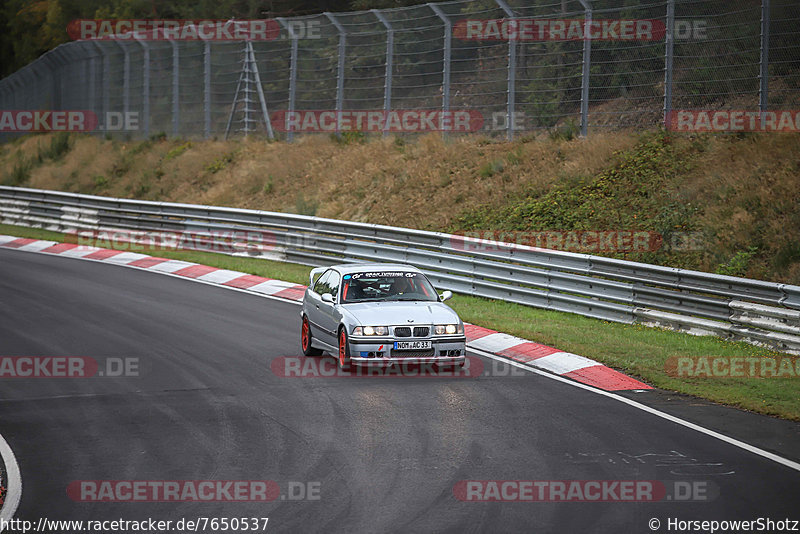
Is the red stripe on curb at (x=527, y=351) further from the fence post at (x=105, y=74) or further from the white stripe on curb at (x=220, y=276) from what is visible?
the fence post at (x=105, y=74)

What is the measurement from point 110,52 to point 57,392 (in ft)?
93.2

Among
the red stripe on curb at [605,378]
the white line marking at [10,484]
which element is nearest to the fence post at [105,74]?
the red stripe on curb at [605,378]

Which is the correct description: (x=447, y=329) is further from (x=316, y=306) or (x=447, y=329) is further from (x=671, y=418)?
(x=671, y=418)

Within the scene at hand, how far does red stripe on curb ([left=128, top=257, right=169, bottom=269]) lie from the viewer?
23109mm

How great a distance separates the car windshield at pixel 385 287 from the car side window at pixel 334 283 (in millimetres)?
122

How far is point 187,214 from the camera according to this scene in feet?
82.8

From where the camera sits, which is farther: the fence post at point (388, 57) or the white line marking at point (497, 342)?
the fence post at point (388, 57)

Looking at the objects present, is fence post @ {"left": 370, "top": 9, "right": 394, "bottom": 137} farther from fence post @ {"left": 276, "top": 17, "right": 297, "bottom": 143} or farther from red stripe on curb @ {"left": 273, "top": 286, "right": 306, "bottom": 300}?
red stripe on curb @ {"left": 273, "top": 286, "right": 306, "bottom": 300}

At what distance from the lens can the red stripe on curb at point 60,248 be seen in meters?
25.5

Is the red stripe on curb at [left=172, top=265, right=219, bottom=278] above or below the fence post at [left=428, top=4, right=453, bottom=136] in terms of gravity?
below

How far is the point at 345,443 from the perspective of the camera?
9.20 m

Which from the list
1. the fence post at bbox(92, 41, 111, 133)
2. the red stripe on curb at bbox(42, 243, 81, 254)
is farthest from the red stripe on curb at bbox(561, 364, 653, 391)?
the fence post at bbox(92, 41, 111, 133)

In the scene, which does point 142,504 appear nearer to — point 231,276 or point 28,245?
point 231,276

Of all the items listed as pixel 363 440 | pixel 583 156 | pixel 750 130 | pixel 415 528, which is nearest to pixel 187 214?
pixel 583 156
